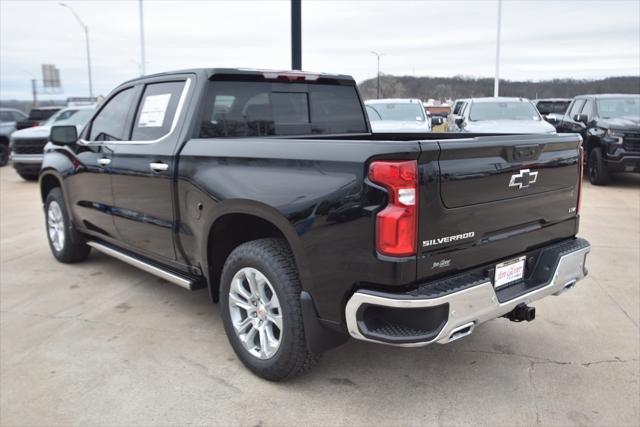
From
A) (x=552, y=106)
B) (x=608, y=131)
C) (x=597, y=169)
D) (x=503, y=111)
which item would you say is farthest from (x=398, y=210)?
(x=552, y=106)

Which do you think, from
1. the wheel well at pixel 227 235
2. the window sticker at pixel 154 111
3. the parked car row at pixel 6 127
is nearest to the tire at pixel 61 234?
the window sticker at pixel 154 111

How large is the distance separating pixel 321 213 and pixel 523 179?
1.18 metres

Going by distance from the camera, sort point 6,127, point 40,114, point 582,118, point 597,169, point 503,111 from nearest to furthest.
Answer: point 597,169 → point 582,118 → point 503,111 → point 6,127 → point 40,114

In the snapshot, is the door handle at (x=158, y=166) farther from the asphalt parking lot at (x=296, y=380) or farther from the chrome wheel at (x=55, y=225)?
the chrome wheel at (x=55, y=225)

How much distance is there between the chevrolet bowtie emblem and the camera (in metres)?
3.07

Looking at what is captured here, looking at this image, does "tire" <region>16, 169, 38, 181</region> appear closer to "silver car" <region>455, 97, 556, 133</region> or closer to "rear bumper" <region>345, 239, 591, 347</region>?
"silver car" <region>455, 97, 556, 133</region>

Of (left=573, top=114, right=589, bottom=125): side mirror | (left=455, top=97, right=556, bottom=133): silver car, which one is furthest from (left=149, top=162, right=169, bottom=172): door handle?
(left=573, top=114, right=589, bottom=125): side mirror

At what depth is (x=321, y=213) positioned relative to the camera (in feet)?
9.34

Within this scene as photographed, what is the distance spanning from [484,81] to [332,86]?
6455cm

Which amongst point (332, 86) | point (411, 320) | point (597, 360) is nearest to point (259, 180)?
point (411, 320)

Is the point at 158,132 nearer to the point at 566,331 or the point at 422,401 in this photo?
the point at 422,401

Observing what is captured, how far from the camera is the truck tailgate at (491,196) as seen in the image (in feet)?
8.84

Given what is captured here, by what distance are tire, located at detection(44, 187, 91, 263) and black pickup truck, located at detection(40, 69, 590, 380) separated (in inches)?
42.9

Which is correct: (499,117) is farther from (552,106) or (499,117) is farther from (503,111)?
(552,106)
